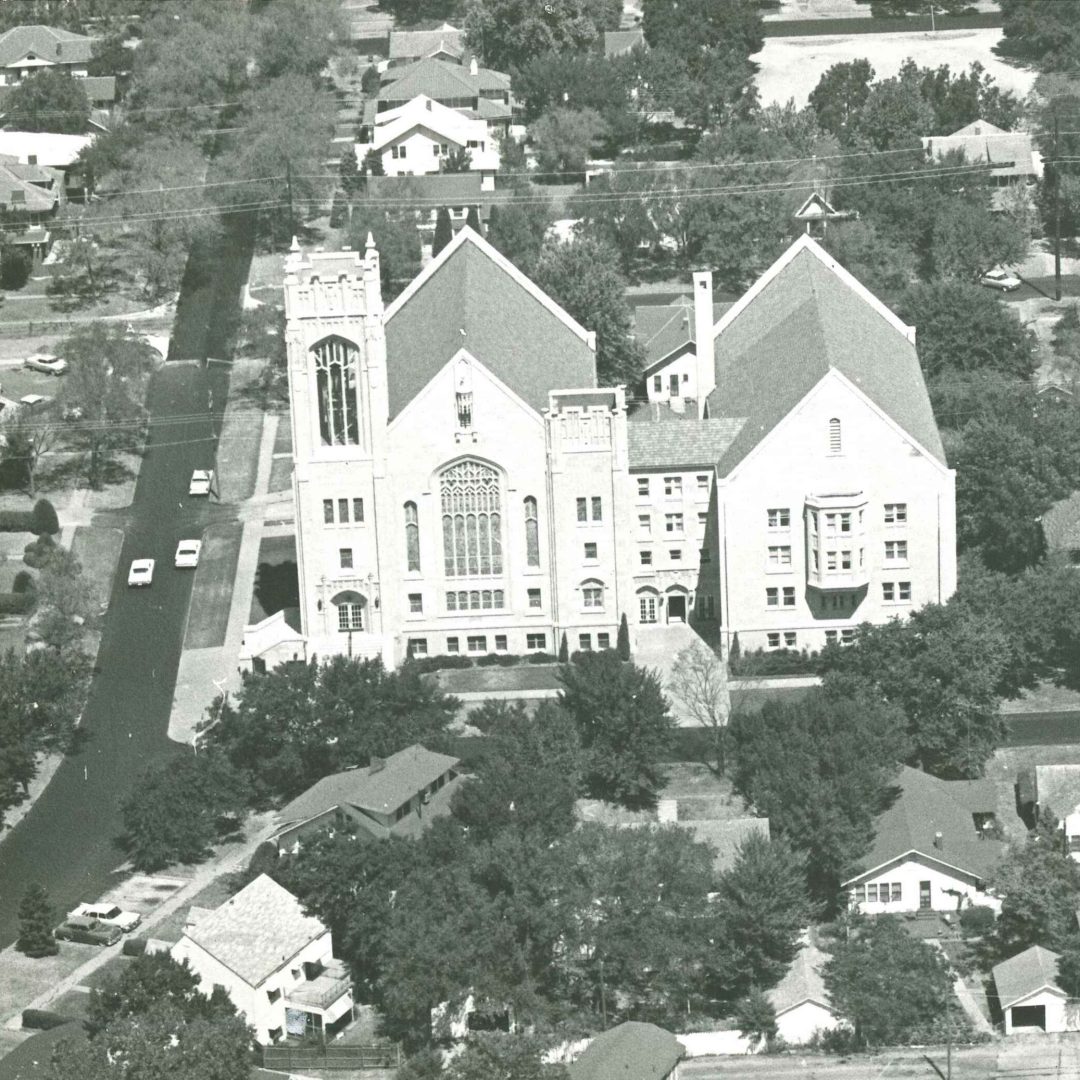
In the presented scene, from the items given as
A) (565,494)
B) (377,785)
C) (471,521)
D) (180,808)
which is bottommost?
(180,808)

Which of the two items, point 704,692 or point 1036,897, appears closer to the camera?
point 1036,897

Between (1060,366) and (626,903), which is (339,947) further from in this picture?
(1060,366)

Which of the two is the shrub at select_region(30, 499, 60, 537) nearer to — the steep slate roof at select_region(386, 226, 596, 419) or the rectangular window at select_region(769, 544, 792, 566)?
the steep slate roof at select_region(386, 226, 596, 419)

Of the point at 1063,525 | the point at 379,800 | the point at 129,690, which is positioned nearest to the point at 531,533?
the point at 129,690

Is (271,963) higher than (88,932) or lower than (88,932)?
lower

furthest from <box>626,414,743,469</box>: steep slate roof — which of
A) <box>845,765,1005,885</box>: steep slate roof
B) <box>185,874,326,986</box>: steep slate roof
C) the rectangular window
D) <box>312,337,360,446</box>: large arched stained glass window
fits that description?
<box>185,874,326,986</box>: steep slate roof

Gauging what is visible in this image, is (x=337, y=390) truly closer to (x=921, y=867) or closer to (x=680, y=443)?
(x=680, y=443)

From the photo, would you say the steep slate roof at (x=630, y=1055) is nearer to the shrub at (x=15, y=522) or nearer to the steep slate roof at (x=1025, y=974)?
the steep slate roof at (x=1025, y=974)

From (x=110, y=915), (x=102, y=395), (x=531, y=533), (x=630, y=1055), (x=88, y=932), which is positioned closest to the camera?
(x=630, y=1055)
